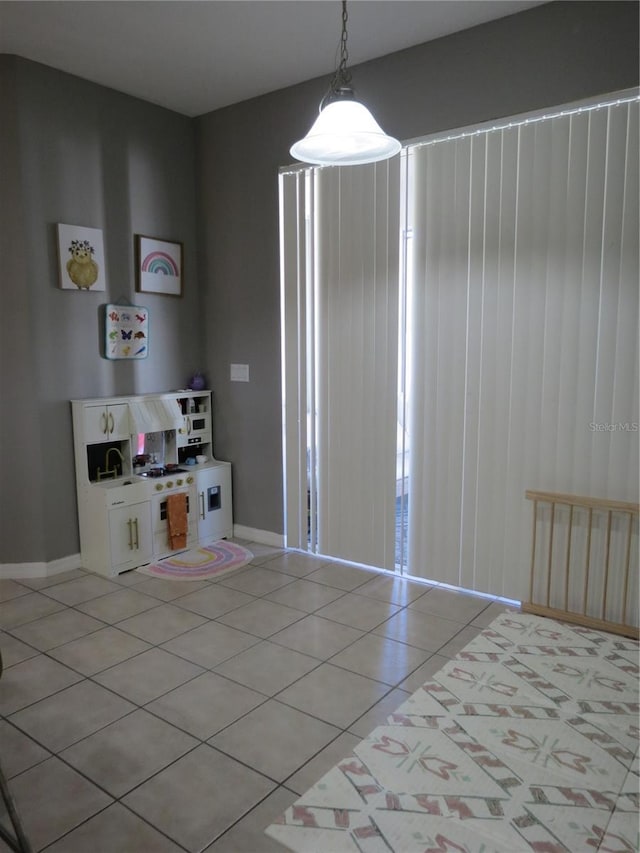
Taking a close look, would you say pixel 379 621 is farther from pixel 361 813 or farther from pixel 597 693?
pixel 361 813

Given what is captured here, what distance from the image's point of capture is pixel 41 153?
12.2ft

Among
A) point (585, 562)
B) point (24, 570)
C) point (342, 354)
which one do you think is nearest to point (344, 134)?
point (342, 354)

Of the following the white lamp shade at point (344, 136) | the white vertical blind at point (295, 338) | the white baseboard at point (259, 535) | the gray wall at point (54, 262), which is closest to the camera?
the white lamp shade at point (344, 136)

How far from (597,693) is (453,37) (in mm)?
3352

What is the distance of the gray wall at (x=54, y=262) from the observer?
144 inches

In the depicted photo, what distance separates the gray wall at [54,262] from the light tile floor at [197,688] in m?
0.54

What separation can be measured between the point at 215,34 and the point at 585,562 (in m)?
3.45

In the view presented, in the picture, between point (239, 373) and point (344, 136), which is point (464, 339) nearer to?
point (344, 136)

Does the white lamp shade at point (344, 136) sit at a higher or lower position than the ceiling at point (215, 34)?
lower

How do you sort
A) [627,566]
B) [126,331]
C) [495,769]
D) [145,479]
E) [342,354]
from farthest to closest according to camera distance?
[126,331] < [145,479] < [342,354] < [627,566] < [495,769]

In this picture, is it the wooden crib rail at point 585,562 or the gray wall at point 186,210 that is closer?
the wooden crib rail at point 585,562

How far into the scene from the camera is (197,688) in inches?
105

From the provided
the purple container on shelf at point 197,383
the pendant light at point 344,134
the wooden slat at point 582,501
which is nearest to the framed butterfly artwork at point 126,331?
the purple container on shelf at point 197,383

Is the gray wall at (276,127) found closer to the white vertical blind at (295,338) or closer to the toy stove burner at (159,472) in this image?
the white vertical blind at (295,338)
